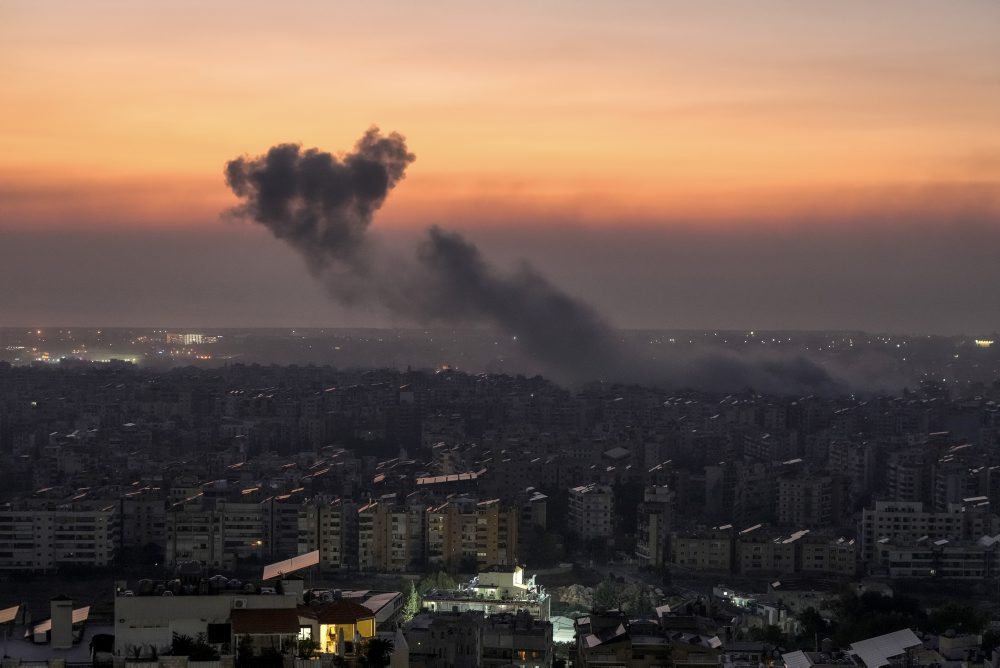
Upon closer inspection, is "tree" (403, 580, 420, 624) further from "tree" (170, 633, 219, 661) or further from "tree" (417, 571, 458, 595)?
"tree" (170, 633, 219, 661)

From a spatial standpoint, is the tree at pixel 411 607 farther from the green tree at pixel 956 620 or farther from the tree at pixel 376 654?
the tree at pixel 376 654

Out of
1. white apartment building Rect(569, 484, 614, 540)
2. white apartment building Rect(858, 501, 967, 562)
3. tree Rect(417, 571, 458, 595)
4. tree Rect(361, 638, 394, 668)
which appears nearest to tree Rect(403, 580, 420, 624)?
tree Rect(417, 571, 458, 595)

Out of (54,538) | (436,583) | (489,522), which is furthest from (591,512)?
(436,583)

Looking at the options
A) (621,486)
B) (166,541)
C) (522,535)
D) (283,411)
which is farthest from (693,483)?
(283,411)

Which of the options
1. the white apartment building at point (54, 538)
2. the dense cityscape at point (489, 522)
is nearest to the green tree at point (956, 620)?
the dense cityscape at point (489, 522)

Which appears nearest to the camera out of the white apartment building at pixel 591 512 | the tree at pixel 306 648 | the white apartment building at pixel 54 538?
the tree at pixel 306 648

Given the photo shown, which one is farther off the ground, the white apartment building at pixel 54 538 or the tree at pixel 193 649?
the tree at pixel 193 649

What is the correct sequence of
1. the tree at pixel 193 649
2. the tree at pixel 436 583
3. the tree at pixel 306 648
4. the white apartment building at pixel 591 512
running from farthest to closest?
the white apartment building at pixel 591 512
the tree at pixel 436 583
the tree at pixel 306 648
the tree at pixel 193 649

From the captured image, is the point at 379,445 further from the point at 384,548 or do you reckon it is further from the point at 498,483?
the point at 384,548

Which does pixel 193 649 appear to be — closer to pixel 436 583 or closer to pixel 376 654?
pixel 376 654
